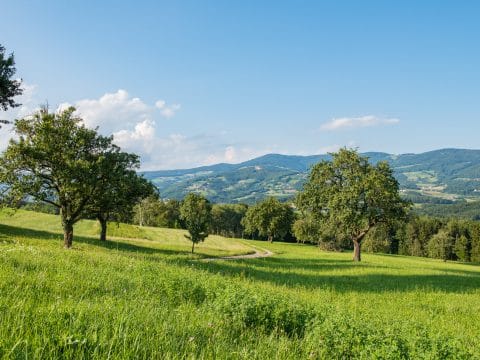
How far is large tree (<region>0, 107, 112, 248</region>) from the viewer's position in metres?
27.9

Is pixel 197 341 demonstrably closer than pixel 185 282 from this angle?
Yes

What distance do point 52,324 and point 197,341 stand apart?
185 centimetres

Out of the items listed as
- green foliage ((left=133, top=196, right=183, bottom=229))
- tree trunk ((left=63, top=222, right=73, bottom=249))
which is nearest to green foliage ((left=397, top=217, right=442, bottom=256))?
green foliage ((left=133, top=196, right=183, bottom=229))

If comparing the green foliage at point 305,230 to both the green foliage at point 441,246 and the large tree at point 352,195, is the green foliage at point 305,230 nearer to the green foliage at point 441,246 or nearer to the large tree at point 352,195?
the green foliage at point 441,246

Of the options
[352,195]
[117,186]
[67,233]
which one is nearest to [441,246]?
[352,195]

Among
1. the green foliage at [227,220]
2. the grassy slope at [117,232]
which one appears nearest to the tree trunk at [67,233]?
the grassy slope at [117,232]

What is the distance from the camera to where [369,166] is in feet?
148

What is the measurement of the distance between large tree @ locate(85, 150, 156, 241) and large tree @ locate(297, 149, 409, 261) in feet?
72.5

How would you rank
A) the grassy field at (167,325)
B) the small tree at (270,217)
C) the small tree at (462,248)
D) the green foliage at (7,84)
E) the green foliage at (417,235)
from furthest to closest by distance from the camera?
the green foliage at (417,235)
the small tree at (462,248)
the small tree at (270,217)
the green foliage at (7,84)
the grassy field at (167,325)

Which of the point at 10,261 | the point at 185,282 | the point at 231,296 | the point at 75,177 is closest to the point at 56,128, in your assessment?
the point at 75,177

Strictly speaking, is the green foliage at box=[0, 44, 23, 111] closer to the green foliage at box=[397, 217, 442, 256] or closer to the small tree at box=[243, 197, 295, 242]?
the small tree at box=[243, 197, 295, 242]

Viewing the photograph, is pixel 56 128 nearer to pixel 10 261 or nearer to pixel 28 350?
pixel 10 261

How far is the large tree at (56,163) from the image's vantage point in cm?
2789

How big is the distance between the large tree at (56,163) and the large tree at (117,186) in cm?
47
